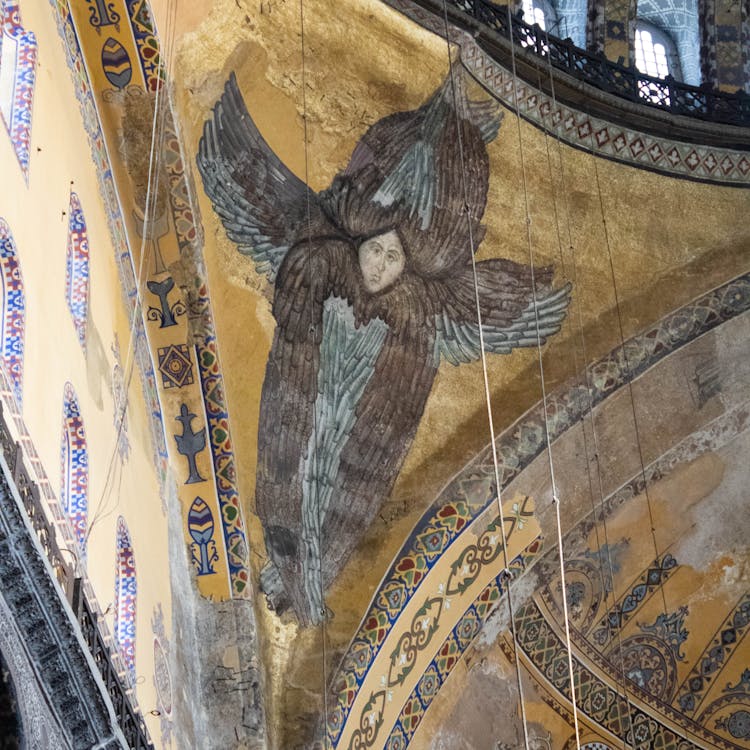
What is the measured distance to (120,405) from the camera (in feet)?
28.1

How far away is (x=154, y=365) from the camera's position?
9.56 meters

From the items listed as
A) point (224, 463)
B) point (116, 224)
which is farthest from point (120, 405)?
point (224, 463)

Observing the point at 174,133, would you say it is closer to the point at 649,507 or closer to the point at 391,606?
the point at 391,606

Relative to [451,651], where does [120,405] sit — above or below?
above

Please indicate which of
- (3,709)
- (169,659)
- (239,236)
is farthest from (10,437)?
(239,236)

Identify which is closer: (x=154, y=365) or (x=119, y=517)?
(x=119, y=517)

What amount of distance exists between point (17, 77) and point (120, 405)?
81.4 inches

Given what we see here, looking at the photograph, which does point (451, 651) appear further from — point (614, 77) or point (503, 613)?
point (614, 77)

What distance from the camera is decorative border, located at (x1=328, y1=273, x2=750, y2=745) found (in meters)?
9.88

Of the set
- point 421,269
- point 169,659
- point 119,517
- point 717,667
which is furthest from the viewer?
point 717,667

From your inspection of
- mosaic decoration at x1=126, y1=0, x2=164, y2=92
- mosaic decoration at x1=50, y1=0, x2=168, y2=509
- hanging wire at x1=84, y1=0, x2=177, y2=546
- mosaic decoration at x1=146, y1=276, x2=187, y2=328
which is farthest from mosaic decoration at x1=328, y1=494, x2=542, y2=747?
mosaic decoration at x1=126, y1=0, x2=164, y2=92

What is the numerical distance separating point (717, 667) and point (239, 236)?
5.43 m

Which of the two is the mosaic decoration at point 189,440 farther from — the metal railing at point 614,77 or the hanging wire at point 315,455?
the metal railing at point 614,77

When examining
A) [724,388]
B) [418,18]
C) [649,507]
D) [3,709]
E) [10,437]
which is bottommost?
[3,709]
